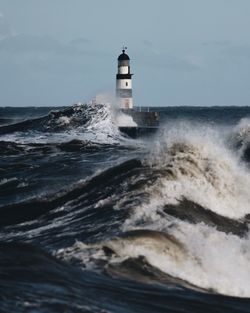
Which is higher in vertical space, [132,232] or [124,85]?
[124,85]

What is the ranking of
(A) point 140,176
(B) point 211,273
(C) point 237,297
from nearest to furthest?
(C) point 237,297 < (B) point 211,273 < (A) point 140,176

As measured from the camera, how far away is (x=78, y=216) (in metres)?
14.4

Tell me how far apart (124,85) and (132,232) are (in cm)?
3047

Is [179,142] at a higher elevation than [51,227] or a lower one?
higher

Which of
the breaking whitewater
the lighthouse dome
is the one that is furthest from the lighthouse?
the breaking whitewater

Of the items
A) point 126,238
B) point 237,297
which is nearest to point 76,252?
point 126,238

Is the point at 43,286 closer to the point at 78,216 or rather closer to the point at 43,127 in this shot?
the point at 78,216

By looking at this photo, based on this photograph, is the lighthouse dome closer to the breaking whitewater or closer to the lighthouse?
the lighthouse

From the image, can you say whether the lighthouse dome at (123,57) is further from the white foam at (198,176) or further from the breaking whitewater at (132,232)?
the white foam at (198,176)

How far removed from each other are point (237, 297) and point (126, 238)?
7.26 feet

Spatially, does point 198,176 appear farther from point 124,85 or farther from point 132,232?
point 124,85

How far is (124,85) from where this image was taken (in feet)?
137

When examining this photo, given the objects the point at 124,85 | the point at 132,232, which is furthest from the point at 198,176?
the point at 124,85

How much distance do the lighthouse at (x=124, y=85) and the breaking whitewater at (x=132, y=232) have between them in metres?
17.0
